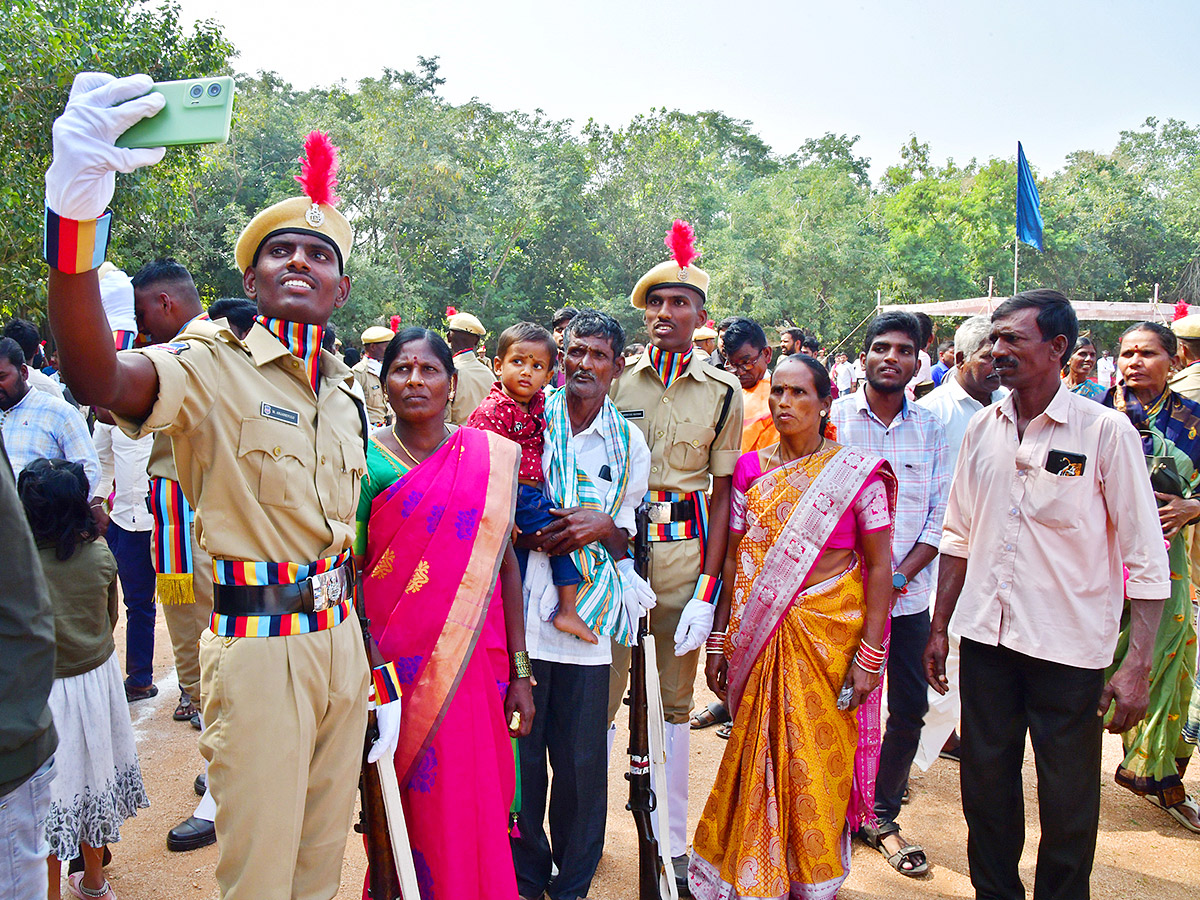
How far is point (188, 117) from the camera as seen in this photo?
5.21 feet

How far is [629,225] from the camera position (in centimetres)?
3156

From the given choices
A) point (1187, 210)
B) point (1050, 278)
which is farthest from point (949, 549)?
point (1187, 210)

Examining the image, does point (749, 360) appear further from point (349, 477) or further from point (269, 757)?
point (269, 757)

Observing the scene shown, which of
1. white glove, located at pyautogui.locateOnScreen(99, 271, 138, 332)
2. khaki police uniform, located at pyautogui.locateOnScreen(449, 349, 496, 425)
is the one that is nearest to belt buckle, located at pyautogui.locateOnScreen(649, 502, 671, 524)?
white glove, located at pyautogui.locateOnScreen(99, 271, 138, 332)

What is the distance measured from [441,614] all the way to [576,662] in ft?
1.99

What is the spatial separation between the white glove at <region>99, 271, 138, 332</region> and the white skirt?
1439 millimetres

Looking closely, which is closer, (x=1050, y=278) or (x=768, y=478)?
(x=768, y=478)

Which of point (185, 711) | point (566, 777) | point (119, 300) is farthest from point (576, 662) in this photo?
point (185, 711)

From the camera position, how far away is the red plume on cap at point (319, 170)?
239 cm

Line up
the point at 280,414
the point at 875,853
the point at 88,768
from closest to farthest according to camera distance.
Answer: the point at 280,414, the point at 88,768, the point at 875,853

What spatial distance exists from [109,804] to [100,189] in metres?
2.45

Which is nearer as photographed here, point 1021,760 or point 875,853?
point 1021,760

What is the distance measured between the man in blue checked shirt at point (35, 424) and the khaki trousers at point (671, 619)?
8.95 ft

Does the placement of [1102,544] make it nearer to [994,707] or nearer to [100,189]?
[994,707]
